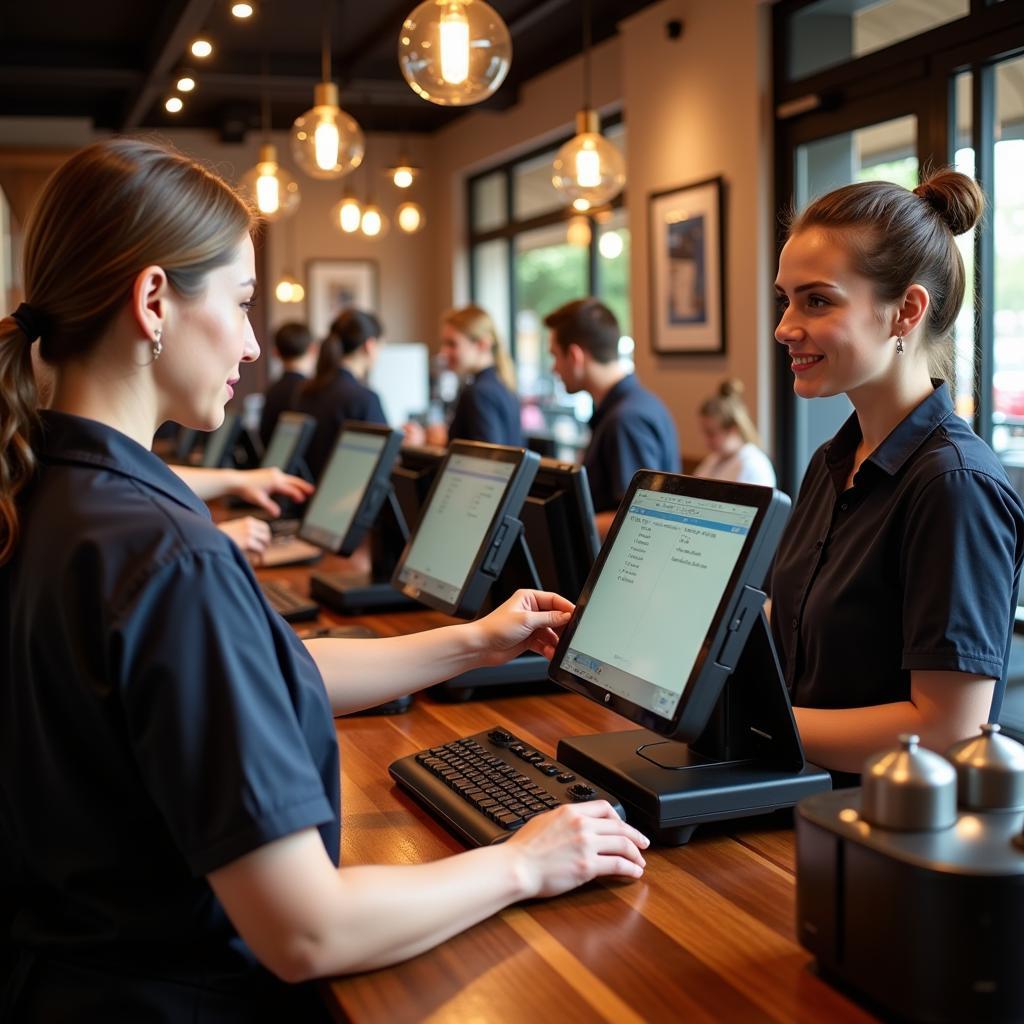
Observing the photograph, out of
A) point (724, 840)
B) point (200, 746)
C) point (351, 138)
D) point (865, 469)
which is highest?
point (351, 138)

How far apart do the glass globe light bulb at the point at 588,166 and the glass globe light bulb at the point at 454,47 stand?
3.35 ft

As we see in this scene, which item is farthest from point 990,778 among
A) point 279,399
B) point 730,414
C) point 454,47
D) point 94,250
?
point 279,399

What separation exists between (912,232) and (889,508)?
408 millimetres

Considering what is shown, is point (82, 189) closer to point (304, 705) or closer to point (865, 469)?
point (304, 705)

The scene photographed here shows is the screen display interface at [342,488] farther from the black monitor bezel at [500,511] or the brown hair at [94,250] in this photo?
the brown hair at [94,250]

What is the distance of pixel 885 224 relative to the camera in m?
1.75

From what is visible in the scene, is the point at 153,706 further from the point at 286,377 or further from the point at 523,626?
the point at 286,377

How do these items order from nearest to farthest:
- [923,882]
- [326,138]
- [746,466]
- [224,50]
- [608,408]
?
[923,882]
[326,138]
[608,408]
[746,466]
[224,50]

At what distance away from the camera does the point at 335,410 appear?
213 inches

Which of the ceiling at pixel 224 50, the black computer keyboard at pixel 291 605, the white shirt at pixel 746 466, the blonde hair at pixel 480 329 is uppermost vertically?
the ceiling at pixel 224 50

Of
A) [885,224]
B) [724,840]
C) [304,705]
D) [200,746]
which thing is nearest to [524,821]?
[724,840]

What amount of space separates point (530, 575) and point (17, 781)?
4.23 ft

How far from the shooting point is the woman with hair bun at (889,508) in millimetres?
1532

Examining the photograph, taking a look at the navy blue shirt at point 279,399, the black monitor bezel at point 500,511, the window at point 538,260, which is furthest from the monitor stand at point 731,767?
the window at point 538,260
